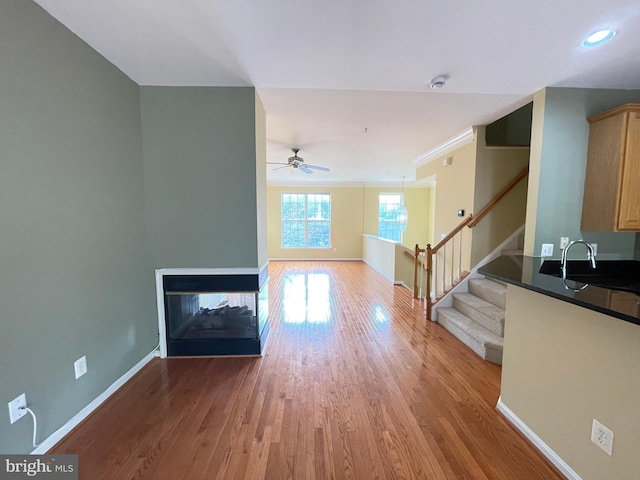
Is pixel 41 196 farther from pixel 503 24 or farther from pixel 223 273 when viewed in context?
pixel 503 24

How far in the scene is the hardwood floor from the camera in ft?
4.58

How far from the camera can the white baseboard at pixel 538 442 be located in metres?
1.34

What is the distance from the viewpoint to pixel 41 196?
4.77ft

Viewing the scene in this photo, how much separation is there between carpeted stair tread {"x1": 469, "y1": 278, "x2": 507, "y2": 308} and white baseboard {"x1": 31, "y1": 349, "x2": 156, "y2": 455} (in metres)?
3.78

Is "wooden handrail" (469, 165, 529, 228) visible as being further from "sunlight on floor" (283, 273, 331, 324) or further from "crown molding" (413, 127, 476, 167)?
"sunlight on floor" (283, 273, 331, 324)

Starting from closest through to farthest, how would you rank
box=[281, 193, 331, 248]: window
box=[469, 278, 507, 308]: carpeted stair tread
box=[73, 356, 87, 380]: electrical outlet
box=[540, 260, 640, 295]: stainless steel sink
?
box=[73, 356, 87, 380]: electrical outlet
box=[540, 260, 640, 295]: stainless steel sink
box=[469, 278, 507, 308]: carpeted stair tread
box=[281, 193, 331, 248]: window

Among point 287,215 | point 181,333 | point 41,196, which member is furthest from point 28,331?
point 287,215

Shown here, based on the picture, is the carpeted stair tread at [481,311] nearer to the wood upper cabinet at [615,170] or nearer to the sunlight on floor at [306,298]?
the wood upper cabinet at [615,170]

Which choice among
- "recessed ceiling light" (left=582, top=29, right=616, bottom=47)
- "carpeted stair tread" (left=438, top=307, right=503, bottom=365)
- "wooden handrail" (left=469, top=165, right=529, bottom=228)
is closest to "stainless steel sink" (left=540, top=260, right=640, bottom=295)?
"carpeted stair tread" (left=438, top=307, right=503, bottom=365)

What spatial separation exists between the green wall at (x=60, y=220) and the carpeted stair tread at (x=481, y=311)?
359 centimetres

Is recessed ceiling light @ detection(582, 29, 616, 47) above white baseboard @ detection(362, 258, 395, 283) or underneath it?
above

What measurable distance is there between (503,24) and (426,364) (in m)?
2.68

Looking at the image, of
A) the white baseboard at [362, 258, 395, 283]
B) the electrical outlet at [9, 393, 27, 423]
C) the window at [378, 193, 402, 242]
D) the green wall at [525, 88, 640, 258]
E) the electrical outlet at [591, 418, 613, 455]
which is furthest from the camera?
the window at [378, 193, 402, 242]

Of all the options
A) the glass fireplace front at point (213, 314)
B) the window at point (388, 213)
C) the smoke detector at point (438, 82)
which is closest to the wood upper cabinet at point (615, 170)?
the smoke detector at point (438, 82)
